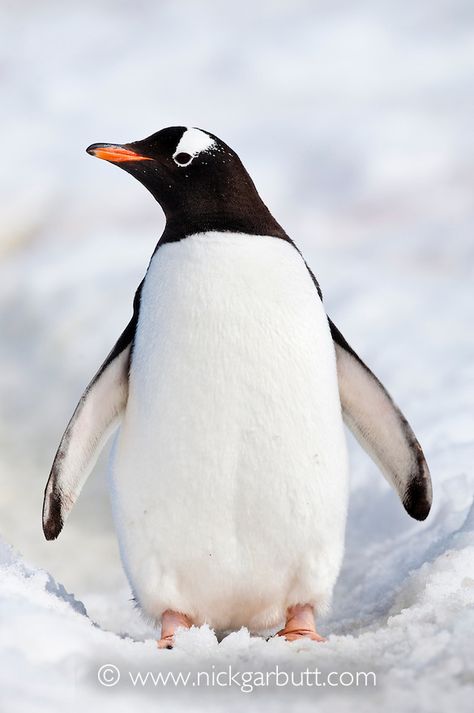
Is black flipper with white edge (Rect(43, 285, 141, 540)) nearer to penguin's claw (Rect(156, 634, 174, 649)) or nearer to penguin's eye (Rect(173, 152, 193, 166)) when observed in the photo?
penguin's eye (Rect(173, 152, 193, 166))

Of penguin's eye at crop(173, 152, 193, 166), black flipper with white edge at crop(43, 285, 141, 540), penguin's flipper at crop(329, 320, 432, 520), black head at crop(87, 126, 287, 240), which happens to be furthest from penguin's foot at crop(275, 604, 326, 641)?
penguin's eye at crop(173, 152, 193, 166)

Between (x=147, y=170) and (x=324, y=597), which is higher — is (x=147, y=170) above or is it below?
above

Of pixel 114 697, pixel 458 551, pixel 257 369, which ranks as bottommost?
pixel 114 697

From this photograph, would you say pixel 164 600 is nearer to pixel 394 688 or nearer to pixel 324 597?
pixel 324 597

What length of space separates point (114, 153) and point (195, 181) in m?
0.23

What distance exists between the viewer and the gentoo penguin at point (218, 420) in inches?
89.1

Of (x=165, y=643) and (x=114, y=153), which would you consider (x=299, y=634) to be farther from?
(x=114, y=153)

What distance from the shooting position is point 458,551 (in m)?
2.63

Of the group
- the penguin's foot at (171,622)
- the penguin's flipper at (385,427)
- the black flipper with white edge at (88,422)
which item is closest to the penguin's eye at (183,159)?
the black flipper with white edge at (88,422)

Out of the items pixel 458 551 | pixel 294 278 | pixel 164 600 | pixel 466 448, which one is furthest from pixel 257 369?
pixel 466 448

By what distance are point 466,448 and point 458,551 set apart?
1184 mm

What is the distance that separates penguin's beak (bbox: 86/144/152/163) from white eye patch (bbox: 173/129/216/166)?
0.08 m

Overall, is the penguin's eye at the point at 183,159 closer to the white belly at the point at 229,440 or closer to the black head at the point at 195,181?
the black head at the point at 195,181

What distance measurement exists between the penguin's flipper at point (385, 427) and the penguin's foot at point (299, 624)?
15.9 inches
